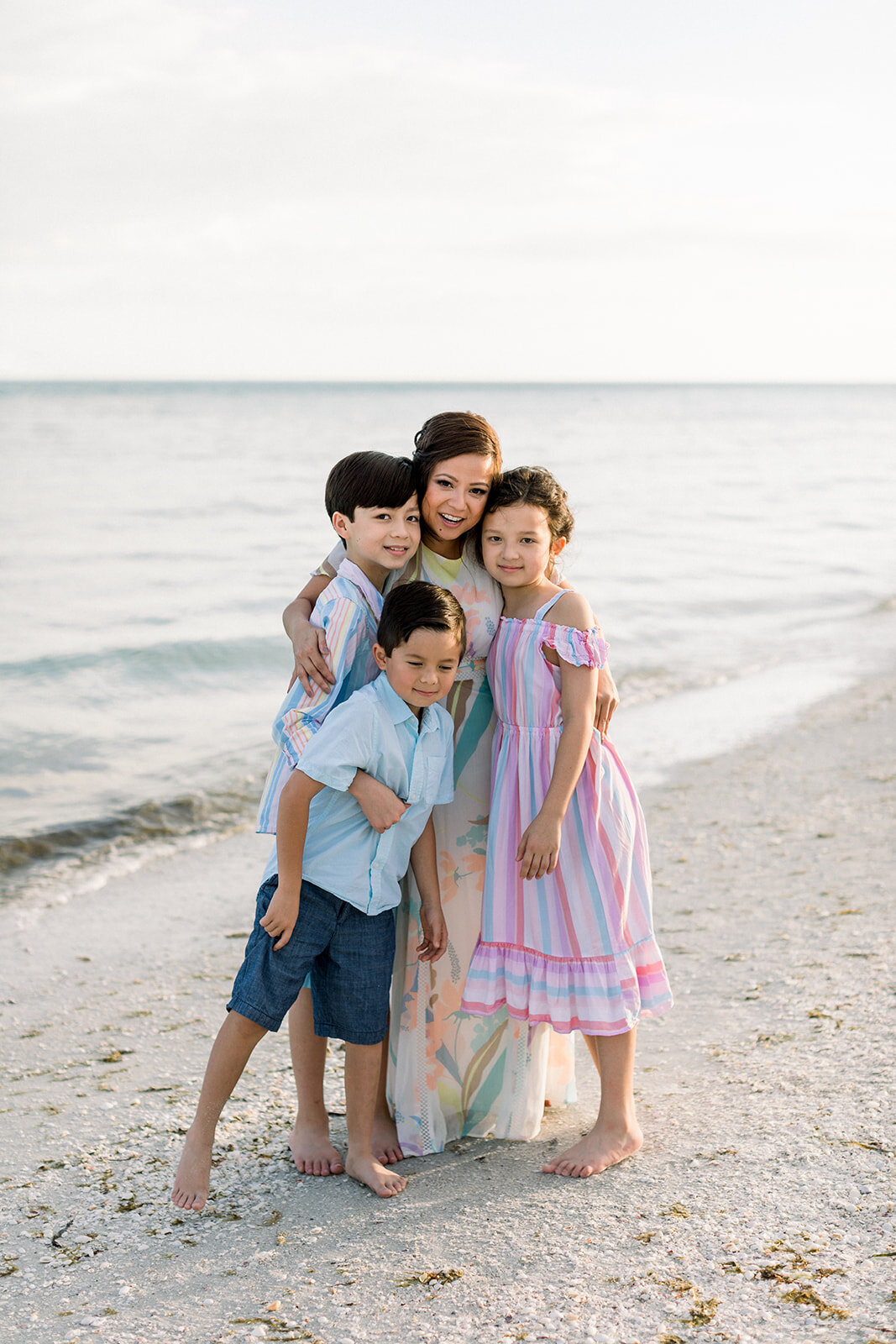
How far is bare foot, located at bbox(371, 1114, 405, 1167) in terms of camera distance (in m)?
3.00

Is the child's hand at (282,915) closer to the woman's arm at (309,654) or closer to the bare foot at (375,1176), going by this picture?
the woman's arm at (309,654)

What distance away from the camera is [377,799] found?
268 cm

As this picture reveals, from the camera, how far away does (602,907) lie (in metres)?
2.88

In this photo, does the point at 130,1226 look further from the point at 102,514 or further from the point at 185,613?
the point at 102,514

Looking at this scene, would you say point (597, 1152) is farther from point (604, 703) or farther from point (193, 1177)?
point (604, 703)

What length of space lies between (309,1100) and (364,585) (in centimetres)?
137

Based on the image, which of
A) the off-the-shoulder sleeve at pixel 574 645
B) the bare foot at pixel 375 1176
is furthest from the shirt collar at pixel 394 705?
the bare foot at pixel 375 1176

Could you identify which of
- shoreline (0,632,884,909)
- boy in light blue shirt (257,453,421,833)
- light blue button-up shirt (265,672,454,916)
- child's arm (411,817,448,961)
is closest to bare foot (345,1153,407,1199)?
child's arm (411,817,448,961)

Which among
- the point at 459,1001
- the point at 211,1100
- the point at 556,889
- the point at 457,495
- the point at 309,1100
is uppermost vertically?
the point at 457,495

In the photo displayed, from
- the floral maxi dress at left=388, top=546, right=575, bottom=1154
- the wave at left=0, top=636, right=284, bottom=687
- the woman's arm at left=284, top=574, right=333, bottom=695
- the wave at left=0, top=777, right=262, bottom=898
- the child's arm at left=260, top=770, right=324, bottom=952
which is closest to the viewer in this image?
the child's arm at left=260, top=770, right=324, bottom=952

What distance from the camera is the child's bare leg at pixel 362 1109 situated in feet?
9.32

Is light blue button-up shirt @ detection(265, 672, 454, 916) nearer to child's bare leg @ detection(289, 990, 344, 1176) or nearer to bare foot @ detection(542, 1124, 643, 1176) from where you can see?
child's bare leg @ detection(289, 990, 344, 1176)

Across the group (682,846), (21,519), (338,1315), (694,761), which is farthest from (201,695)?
(21,519)

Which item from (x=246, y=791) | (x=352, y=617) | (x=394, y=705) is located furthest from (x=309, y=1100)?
(x=246, y=791)
